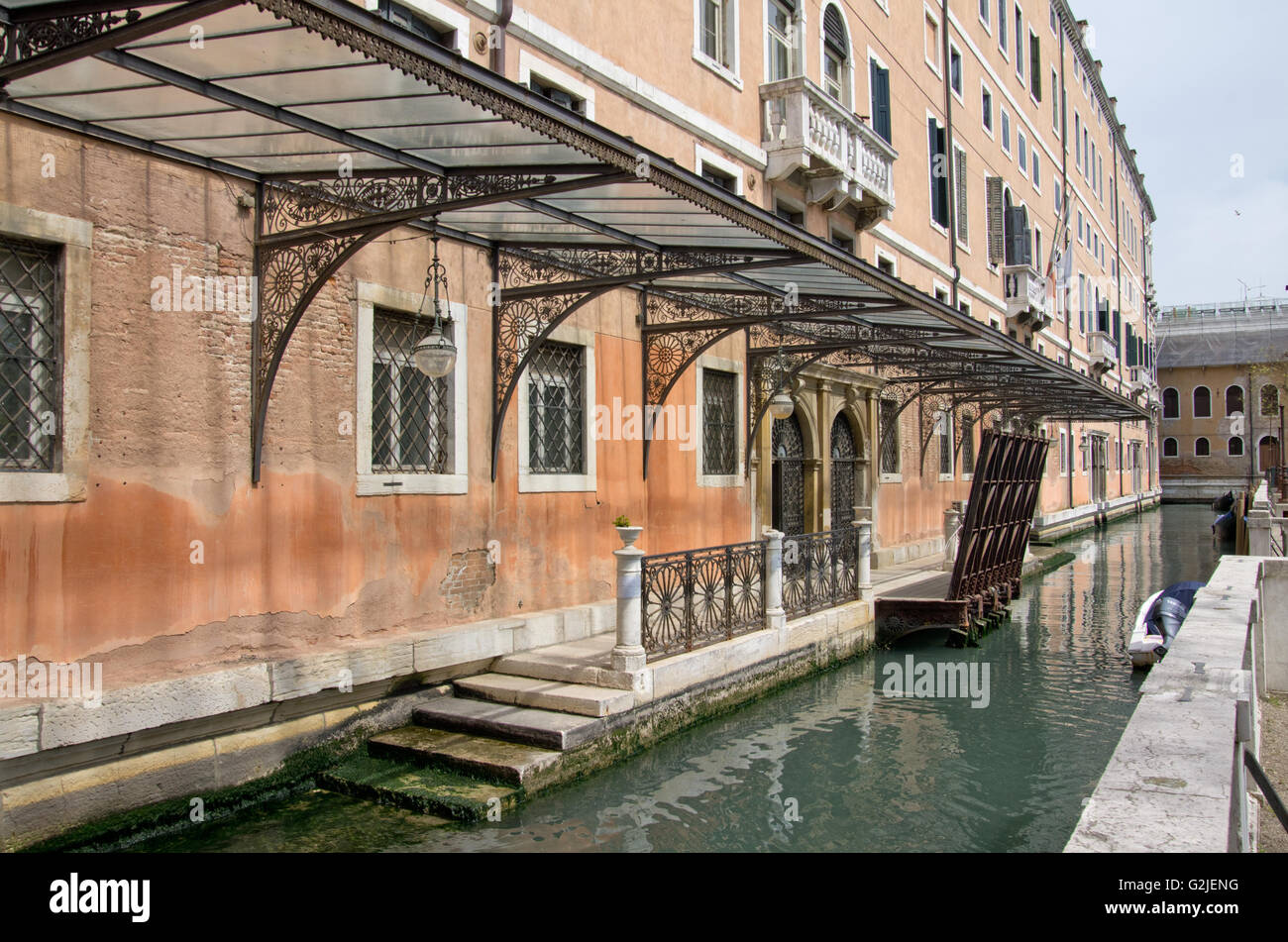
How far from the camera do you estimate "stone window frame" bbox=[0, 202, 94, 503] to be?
5293mm

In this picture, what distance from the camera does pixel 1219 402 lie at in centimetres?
5797

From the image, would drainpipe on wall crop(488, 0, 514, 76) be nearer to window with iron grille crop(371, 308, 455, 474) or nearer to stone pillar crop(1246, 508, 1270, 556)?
window with iron grille crop(371, 308, 455, 474)

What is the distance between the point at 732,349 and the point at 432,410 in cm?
535

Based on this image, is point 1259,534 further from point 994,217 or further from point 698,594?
point 994,217

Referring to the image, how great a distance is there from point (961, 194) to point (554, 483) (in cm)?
1541

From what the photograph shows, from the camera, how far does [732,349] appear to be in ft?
40.4

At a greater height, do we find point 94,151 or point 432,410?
point 94,151

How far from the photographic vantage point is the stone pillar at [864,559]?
12109 mm

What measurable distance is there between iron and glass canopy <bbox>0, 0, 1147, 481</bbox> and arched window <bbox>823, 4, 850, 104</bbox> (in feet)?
20.4

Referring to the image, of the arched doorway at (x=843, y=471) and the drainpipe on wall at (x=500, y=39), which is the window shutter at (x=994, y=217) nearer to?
the arched doorway at (x=843, y=471)

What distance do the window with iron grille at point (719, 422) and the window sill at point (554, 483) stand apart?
8.37 ft

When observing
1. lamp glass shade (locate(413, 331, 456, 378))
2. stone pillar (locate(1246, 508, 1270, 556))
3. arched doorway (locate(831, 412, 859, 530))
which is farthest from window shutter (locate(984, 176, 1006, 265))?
lamp glass shade (locate(413, 331, 456, 378))

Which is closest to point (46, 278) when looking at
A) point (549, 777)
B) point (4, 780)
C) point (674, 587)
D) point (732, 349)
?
point (4, 780)
